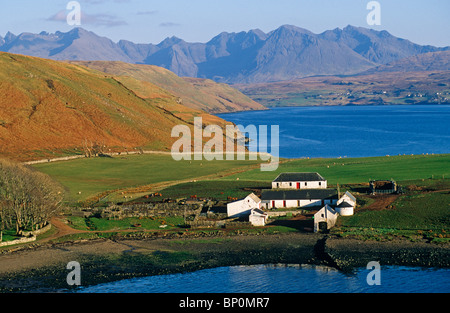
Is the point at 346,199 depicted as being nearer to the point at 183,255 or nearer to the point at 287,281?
the point at 183,255

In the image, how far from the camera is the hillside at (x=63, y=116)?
143m

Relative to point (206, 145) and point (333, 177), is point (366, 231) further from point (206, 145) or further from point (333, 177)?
point (206, 145)

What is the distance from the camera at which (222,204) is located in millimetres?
79312

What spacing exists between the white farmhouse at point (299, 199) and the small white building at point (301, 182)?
185 inches

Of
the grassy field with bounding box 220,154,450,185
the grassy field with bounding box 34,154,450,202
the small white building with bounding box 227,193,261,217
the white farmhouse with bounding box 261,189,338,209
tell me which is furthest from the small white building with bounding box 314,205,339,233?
the grassy field with bounding box 220,154,450,185

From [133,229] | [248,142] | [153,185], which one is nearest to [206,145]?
[248,142]

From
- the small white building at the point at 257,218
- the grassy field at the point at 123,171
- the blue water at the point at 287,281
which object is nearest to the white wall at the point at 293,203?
the small white building at the point at 257,218

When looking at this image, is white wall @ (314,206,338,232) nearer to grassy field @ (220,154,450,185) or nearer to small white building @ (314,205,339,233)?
small white building @ (314,205,339,233)

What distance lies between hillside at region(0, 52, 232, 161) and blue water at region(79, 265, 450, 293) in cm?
8249

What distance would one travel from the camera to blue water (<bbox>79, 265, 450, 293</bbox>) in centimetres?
4803

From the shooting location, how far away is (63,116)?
161500 millimetres

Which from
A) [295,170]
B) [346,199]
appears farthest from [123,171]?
[346,199]

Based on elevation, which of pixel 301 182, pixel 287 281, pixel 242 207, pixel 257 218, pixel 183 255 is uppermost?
pixel 301 182

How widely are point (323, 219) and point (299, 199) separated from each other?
10.2 m
